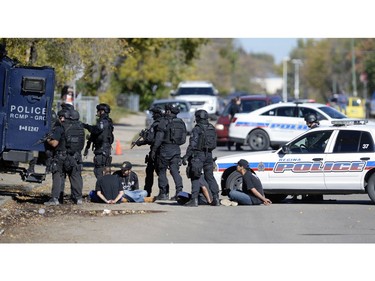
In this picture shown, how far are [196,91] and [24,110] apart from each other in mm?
31893

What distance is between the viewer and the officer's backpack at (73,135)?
53.7 ft

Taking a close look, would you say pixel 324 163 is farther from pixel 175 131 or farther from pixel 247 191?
pixel 175 131

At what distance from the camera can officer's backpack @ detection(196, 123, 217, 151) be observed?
16.4m

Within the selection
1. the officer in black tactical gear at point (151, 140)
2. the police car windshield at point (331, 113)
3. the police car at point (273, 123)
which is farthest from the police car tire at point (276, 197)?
the police car windshield at point (331, 113)

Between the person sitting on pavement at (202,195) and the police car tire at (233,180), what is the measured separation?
2.24ft

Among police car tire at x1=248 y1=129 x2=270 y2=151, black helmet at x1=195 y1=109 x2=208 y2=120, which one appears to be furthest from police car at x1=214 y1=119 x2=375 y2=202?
police car tire at x1=248 y1=129 x2=270 y2=151

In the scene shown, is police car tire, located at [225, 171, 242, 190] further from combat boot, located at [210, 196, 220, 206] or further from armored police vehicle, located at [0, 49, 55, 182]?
armored police vehicle, located at [0, 49, 55, 182]

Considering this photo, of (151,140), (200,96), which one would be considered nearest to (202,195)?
(151,140)

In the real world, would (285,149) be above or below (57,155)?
above

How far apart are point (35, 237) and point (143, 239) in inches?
59.8

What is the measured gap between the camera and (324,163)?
54.6 feet

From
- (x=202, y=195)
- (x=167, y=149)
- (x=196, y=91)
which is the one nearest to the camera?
(x=202, y=195)

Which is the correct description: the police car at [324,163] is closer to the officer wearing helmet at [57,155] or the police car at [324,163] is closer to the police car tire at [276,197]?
the police car tire at [276,197]

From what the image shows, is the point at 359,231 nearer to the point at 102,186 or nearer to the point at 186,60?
the point at 102,186
